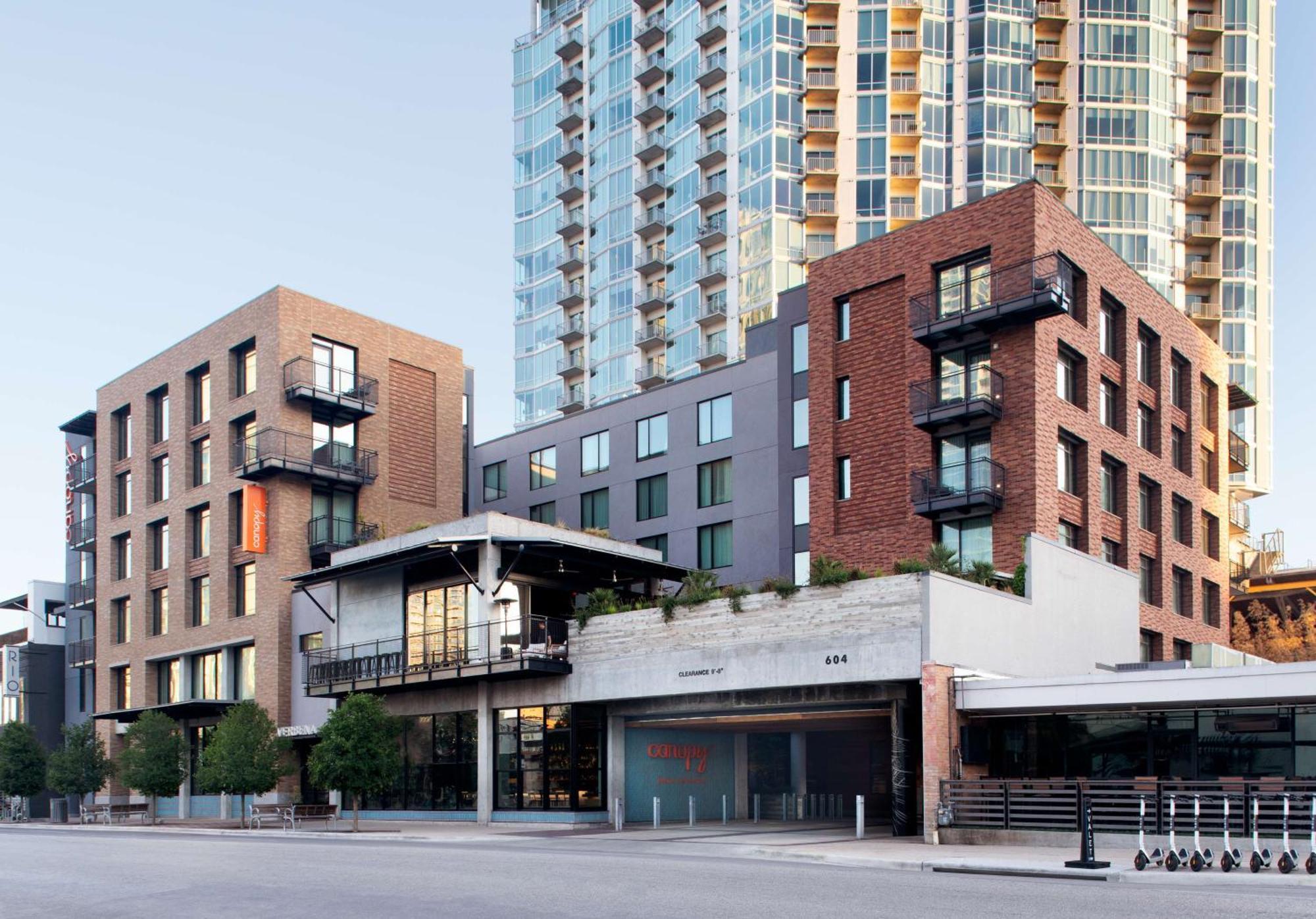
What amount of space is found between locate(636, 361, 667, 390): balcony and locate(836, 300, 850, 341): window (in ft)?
136

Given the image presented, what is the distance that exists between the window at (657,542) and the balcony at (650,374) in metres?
31.4

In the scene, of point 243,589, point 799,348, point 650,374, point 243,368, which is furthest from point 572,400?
point 799,348

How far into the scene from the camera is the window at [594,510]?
59281 mm

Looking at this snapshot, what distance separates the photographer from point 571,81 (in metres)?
98.9

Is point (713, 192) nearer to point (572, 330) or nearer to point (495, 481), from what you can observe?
point (572, 330)

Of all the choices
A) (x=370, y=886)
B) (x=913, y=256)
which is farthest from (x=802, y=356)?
(x=370, y=886)

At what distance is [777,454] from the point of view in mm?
51344

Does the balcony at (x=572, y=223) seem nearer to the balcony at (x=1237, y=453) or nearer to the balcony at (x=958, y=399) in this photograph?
the balcony at (x=1237, y=453)

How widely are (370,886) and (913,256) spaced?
30.9 meters

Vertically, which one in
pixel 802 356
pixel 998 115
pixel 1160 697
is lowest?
pixel 1160 697

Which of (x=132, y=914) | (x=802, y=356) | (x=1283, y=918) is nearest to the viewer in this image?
(x=1283, y=918)

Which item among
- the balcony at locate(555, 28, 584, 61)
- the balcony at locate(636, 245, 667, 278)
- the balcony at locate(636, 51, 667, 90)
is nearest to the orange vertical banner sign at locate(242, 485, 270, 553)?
the balcony at locate(636, 245, 667, 278)

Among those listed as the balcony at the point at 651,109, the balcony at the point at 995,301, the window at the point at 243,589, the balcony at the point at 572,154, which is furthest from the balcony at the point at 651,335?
the balcony at the point at 995,301

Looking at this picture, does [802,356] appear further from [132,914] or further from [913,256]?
[132,914]
